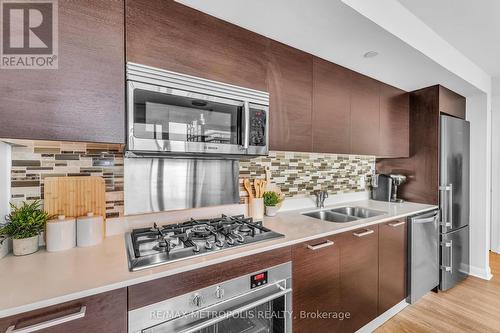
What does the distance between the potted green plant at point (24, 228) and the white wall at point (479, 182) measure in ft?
13.7

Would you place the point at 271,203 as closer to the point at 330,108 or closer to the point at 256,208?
the point at 256,208

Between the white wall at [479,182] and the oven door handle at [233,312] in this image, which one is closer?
the oven door handle at [233,312]

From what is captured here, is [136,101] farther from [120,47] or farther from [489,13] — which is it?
[489,13]

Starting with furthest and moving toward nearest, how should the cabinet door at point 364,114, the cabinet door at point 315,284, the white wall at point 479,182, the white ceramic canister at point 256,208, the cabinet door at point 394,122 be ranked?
the white wall at point 479,182 → the cabinet door at point 394,122 → the cabinet door at point 364,114 → the white ceramic canister at point 256,208 → the cabinet door at point 315,284

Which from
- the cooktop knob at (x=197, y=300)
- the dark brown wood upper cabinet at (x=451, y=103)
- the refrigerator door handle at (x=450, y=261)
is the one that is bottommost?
the refrigerator door handle at (x=450, y=261)

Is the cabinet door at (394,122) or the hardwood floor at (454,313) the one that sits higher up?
the cabinet door at (394,122)

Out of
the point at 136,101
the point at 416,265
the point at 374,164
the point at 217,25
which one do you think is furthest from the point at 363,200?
the point at 136,101

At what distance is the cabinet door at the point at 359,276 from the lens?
5.28 feet

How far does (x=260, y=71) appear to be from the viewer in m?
1.56

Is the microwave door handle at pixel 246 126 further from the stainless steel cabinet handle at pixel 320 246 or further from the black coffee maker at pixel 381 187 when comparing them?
the black coffee maker at pixel 381 187

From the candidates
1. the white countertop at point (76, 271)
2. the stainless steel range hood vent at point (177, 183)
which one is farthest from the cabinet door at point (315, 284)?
the stainless steel range hood vent at point (177, 183)

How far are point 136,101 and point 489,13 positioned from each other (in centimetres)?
256

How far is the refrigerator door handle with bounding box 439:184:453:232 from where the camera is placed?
2.48 m

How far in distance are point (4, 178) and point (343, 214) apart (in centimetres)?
238
